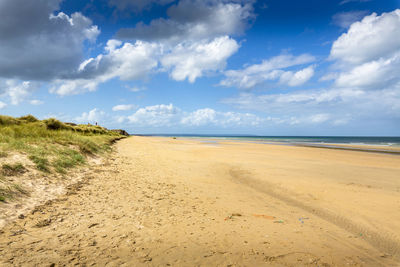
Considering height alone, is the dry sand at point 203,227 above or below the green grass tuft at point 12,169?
below

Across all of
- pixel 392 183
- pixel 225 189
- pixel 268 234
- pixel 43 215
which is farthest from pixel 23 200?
pixel 392 183

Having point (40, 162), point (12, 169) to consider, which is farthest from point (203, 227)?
point (40, 162)

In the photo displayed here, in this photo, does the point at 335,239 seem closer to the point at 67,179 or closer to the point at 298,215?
the point at 298,215

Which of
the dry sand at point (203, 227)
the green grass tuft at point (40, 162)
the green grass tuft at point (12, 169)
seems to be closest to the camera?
the dry sand at point (203, 227)

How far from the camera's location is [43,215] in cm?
463

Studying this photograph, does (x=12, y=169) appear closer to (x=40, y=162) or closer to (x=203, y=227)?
(x=40, y=162)

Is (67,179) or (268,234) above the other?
(67,179)

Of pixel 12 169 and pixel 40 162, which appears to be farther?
pixel 40 162

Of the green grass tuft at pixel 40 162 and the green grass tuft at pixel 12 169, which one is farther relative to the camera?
the green grass tuft at pixel 40 162

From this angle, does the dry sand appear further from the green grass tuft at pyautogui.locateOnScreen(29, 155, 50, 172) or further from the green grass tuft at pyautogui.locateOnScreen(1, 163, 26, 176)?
the green grass tuft at pyautogui.locateOnScreen(1, 163, 26, 176)

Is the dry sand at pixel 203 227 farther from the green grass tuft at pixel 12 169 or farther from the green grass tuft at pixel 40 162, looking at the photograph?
the green grass tuft at pixel 12 169

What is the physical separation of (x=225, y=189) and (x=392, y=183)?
8.22 m

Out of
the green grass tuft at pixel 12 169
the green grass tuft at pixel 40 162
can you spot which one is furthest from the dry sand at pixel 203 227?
the green grass tuft at pixel 12 169

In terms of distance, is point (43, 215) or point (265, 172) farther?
point (265, 172)
